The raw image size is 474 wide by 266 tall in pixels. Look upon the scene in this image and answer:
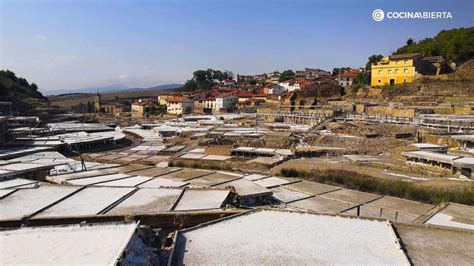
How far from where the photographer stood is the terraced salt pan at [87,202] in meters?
8.60

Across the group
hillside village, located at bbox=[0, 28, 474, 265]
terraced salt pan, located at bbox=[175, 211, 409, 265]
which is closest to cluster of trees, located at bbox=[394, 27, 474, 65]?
hillside village, located at bbox=[0, 28, 474, 265]

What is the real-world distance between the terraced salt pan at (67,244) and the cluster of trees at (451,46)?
4983cm

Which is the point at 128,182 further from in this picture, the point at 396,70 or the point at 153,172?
the point at 396,70

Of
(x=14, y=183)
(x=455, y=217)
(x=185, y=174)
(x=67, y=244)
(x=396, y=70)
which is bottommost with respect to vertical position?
(x=185, y=174)

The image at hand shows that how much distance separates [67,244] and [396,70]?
4608 centimetres

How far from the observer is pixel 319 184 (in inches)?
565

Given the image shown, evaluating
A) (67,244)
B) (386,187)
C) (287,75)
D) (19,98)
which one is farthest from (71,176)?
(287,75)

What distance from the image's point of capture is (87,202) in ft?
31.0

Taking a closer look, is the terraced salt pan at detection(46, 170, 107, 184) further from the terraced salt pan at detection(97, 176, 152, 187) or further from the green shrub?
the green shrub

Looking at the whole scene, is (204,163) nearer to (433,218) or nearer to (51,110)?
(433,218)

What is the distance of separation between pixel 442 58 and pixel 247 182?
42.3m

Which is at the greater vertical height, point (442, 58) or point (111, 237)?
point (442, 58)

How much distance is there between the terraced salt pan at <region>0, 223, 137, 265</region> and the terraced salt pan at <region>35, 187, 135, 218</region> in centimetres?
168

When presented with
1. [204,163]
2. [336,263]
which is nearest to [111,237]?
[336,263]
